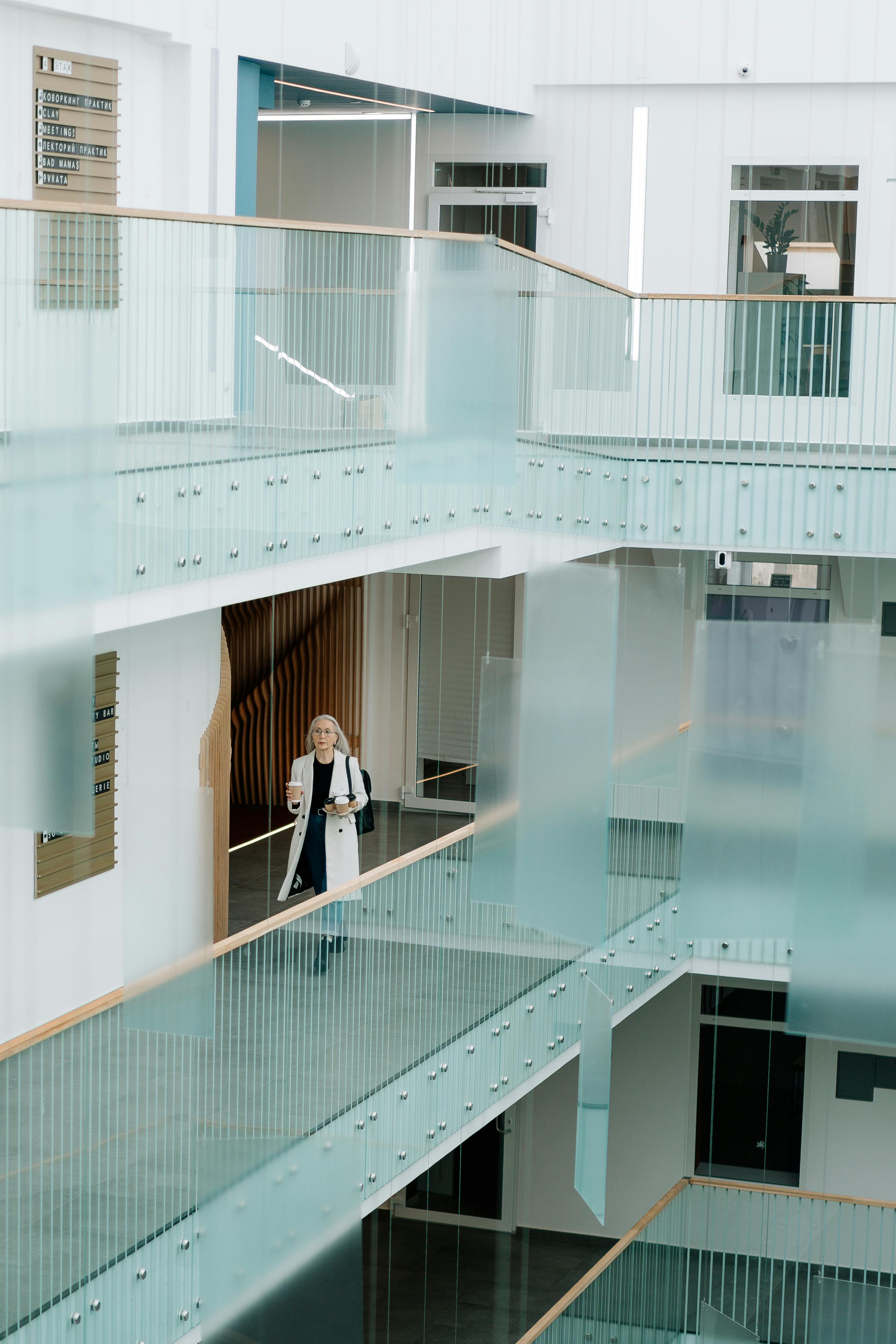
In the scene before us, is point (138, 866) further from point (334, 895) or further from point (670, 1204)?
point (670, 1204)

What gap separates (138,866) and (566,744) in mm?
3674

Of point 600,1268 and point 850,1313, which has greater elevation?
point 600,1268

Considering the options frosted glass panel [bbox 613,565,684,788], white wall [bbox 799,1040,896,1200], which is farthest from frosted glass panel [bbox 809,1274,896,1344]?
frosted glass panel [bbox 613,565,684,788]

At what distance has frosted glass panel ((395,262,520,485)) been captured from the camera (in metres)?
8.52

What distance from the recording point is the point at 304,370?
7844 millimetres

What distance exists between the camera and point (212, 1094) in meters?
7.54

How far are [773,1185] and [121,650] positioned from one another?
7914 mm

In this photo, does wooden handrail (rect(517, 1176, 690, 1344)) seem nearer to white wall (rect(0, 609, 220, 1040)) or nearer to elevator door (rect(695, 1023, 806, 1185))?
elevator door (rect(695, 1023, 806, 1185))

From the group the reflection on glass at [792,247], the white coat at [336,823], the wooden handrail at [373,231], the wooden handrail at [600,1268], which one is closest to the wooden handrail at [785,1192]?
the wooden handrail at [600,1268]

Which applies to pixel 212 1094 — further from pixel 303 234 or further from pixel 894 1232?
pixel 894 1232

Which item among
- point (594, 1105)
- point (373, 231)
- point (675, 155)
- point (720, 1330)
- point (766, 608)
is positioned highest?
point (675, 155)

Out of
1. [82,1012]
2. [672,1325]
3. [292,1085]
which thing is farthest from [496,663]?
[672,1325]

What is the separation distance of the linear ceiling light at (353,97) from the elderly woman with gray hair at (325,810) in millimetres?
3979

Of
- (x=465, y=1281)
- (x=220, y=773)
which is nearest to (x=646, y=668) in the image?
(x=220, y=773)
